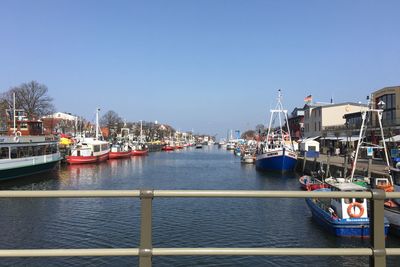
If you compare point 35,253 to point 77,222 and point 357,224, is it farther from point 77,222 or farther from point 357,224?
point 77,222

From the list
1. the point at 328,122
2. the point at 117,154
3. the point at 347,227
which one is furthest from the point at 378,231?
the point at 117,154

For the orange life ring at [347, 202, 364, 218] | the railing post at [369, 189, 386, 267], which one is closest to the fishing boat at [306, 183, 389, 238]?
the orange life ring at [347, 202, 364, 218]

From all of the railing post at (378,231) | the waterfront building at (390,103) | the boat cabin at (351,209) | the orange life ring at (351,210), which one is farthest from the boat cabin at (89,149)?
the railing post at (378,231)

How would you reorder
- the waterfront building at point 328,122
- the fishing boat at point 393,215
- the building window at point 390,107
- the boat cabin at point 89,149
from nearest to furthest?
the fishing boat at point 393,215 < the building window at point 390,107 < the boat cabin at point 89,149 < the waterfront building at point 328,122

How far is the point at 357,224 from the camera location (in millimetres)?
19078

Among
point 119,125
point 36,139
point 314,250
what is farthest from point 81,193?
point 119,125

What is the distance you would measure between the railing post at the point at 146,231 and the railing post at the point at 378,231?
1.98 m

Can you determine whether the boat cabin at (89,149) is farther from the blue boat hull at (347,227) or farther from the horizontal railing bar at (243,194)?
the horizontal railing bar at (243,194)

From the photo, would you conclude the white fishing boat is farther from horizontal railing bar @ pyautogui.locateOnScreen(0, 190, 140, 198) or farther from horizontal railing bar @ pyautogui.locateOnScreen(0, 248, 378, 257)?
horizontal railing bar @ pyautogui.locateOnScreen(0, 248, 378, 257)

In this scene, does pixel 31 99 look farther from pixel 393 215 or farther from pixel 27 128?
pixel 393 215

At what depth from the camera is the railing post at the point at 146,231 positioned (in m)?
3.64

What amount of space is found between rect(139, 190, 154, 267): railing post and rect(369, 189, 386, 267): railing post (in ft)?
6.49

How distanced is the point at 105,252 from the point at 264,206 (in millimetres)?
24537

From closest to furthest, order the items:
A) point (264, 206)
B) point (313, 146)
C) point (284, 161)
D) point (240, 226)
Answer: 1. point (240, 226)
2. point (264, 206)
3. point (284, 161)
4. point (313, 146)
